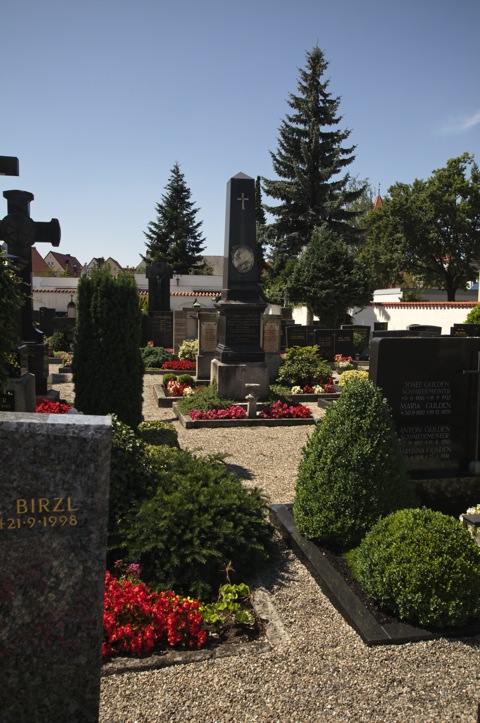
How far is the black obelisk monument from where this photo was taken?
12852mm

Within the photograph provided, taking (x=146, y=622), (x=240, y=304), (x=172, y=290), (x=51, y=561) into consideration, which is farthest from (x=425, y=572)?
(x=172, y=290)

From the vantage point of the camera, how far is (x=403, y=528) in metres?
4.26

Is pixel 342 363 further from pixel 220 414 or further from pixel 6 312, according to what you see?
pixel 6 312

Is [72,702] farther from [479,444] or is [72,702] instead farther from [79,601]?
[479,444]

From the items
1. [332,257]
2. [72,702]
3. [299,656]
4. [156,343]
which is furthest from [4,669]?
[332,257]

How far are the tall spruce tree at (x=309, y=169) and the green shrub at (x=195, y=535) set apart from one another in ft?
107

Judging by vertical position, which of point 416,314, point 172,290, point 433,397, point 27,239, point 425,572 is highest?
point 172,290

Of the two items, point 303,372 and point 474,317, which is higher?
point 474,317

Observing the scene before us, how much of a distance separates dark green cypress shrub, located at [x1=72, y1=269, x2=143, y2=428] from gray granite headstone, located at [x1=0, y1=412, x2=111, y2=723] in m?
5.21

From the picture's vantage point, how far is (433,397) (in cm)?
636

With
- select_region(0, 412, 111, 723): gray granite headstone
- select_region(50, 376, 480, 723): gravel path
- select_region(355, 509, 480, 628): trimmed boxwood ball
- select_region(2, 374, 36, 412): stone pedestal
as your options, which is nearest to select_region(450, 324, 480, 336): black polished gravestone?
select_region(2, 374, 36, 412): stone pedestal

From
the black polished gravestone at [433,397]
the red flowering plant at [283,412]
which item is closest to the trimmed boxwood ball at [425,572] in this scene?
the black polished gravestone at [433,397]

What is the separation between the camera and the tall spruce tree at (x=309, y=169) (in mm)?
35875

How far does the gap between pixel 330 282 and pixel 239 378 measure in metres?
16.2
